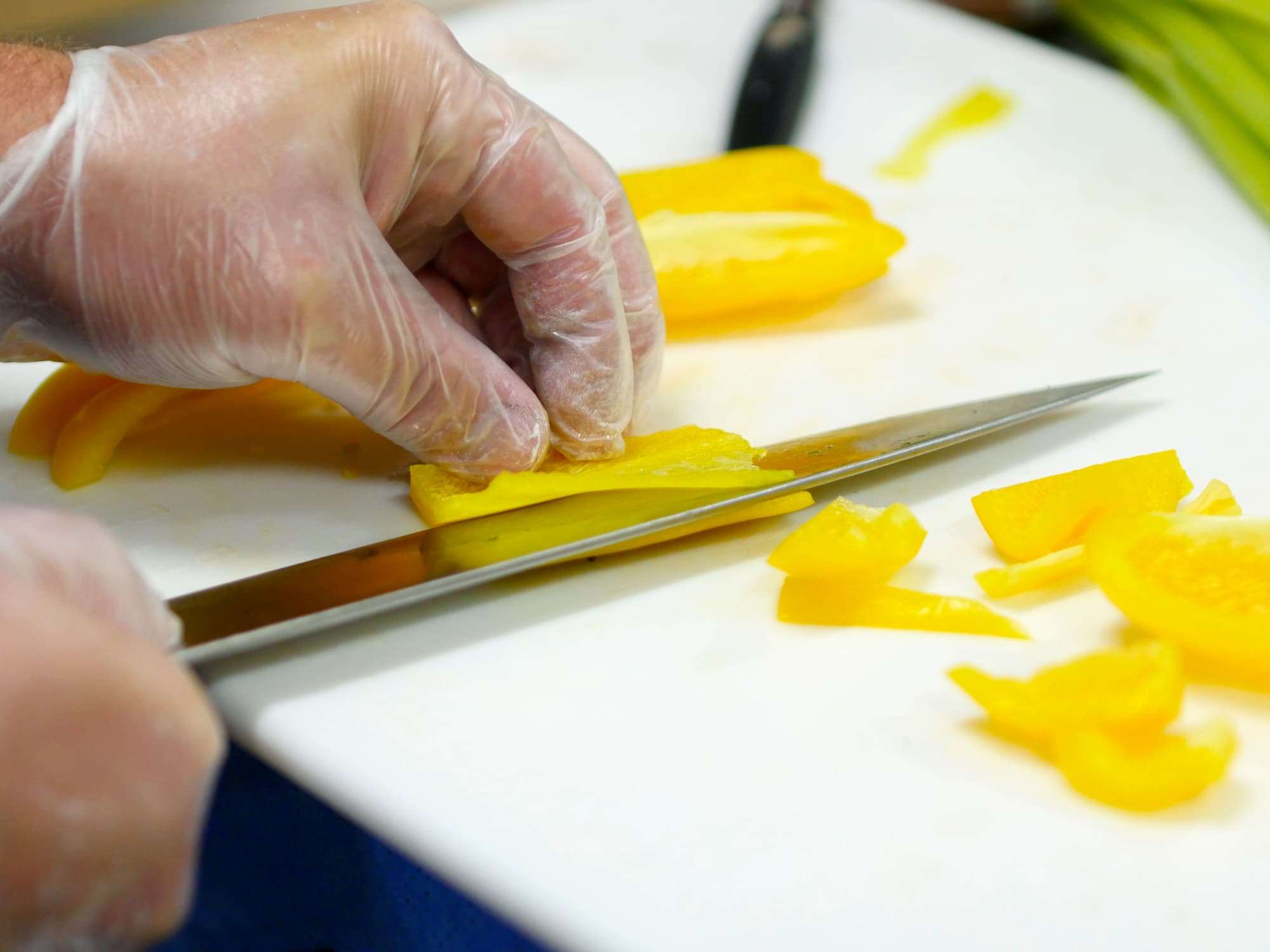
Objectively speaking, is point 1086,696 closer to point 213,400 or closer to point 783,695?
point 783,695

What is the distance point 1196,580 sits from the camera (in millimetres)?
975

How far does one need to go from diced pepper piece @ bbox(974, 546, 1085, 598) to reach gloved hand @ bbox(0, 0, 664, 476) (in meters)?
0.38

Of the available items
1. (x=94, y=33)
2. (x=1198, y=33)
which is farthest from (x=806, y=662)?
(x=94, y=33)

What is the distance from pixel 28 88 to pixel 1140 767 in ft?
3.35

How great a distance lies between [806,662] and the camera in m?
0.97

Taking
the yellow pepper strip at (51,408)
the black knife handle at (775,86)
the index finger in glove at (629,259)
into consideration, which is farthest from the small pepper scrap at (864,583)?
the black knife handle at (775,86)

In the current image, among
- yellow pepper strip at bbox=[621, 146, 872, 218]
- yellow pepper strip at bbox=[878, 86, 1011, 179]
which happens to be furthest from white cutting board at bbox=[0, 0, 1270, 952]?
yellow pepper strip at bbox=[878, 86, 1011, 179]

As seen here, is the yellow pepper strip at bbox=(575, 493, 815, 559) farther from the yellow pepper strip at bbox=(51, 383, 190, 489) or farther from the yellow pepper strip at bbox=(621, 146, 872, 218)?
the yellow pepper strip at bbox=(621, 146, 872, 218)

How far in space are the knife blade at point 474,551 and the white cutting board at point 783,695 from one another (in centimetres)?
4

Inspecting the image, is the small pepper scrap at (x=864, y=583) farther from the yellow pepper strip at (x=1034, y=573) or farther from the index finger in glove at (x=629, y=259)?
the index finger in glove at (x=629, y=259)

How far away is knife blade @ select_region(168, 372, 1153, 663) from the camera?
896 mm

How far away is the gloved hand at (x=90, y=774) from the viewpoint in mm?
605

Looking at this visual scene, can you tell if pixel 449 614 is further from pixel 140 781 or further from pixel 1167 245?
pixel 1167 245

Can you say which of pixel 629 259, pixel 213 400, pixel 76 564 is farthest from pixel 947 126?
pixel 76 564
